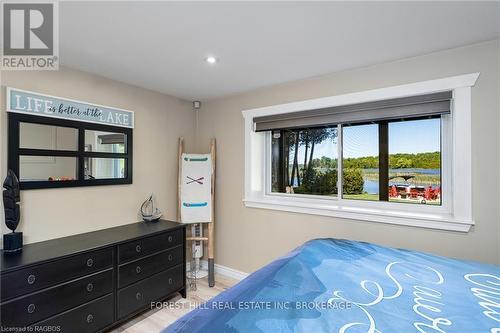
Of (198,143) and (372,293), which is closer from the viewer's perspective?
(372,293)

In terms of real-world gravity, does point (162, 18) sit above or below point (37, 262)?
above

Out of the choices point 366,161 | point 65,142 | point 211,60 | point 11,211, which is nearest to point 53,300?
point 11,211

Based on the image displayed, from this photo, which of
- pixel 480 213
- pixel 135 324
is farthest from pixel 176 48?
pixel 480 213

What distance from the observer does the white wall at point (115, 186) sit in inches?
82.1

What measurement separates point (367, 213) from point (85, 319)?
8.19 feet

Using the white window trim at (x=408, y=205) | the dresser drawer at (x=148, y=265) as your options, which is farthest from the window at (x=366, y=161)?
the dresser drawer at (x=148, y=265)

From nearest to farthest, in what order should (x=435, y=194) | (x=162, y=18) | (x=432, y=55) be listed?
1. (x=162, y=18)
2. (x=432, y=55)
3. (x=435, y=194)

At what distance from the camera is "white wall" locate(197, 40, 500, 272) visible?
187cm

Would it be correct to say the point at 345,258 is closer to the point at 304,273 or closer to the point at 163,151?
the point at 304,273

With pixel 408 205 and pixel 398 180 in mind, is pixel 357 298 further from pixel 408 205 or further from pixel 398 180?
pixel 398 180

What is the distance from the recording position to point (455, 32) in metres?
1.75

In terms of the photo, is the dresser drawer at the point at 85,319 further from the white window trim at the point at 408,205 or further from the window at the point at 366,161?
the window at the point at 366,161

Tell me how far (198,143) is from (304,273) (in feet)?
8.65

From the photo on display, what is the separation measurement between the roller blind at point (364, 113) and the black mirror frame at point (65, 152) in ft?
5.11
